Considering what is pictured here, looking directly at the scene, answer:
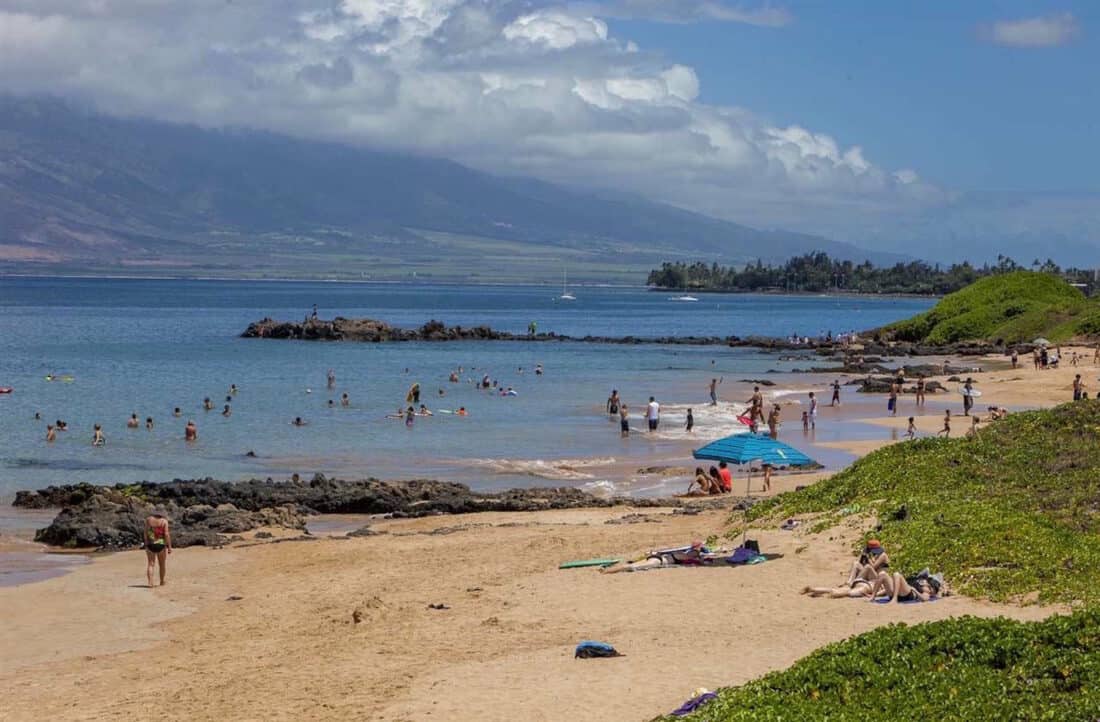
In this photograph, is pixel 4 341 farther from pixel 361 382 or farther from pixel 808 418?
pixel 808 418

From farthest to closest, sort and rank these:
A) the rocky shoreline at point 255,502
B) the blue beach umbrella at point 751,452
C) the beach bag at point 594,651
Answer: the blue beach umbrella at point 751,452, the rocky shoreline at point 255,502, the beach bag at point 594,651

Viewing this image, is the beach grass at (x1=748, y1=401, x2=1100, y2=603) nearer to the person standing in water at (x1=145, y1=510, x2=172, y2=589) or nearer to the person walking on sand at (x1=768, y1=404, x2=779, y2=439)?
the person standing in water at (x1=145, y1=510, x2=172, y2=589)

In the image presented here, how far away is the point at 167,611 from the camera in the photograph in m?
19.5

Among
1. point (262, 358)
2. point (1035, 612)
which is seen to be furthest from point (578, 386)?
point (1035, 612)

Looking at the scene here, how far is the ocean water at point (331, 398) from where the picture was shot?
122ft

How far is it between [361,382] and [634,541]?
4324cm

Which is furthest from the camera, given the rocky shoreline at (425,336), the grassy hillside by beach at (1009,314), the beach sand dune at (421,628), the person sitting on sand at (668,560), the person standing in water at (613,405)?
the rocky shoreline at (425,336)

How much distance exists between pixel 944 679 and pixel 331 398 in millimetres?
46090

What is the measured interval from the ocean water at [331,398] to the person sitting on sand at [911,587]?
57.0 ft

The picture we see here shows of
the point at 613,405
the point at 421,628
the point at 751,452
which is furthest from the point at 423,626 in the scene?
the point at 613,405

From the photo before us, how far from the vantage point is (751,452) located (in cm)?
2700

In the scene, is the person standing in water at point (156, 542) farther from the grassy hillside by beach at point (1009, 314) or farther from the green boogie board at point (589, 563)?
the grassy hillside by beach at point (1009, 314)

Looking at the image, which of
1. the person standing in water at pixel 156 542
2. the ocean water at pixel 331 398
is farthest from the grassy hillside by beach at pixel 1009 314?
the person standing in water at pixel 156 542

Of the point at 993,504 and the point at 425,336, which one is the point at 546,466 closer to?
the point at 993,504
